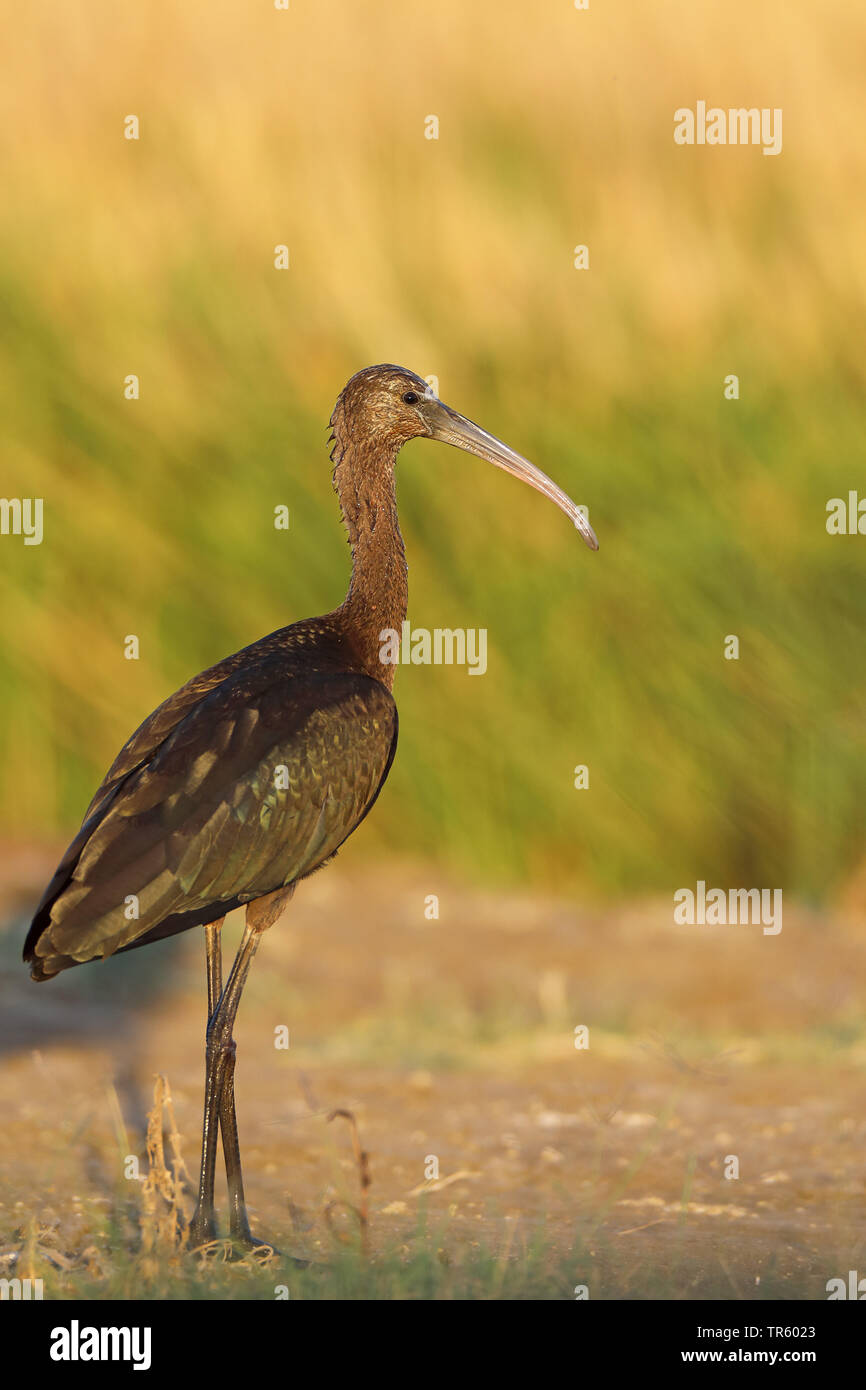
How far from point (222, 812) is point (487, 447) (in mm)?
1305

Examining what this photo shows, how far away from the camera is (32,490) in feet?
30.2

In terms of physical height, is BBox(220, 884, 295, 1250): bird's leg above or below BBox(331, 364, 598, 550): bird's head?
below

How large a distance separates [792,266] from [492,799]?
10.6 ft

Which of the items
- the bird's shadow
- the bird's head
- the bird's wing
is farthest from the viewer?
the bird's shadow

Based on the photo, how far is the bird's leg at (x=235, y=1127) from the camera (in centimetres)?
491

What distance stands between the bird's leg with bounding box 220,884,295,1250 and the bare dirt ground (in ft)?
0.91

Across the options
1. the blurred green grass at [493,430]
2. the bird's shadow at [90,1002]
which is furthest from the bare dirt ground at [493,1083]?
the blurred green grass at [493,430]

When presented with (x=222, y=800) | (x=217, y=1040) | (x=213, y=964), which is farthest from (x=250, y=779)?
(x=217, y=1040)

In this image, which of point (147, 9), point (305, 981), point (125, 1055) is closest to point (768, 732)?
point (305, 981)

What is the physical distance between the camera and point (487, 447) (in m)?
5.33

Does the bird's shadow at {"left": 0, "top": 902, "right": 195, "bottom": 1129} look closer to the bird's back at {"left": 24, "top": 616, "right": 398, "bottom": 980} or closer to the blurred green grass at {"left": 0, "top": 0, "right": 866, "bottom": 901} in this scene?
the blurred green grass at {"left": 0, "top": 0, "right": 866, "bottom": 901}

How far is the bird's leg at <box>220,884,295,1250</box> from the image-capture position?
4.91 meters

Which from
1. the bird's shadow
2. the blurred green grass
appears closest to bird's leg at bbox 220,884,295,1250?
the bird's shadow

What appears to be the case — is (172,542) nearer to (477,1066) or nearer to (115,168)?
(115,168)
